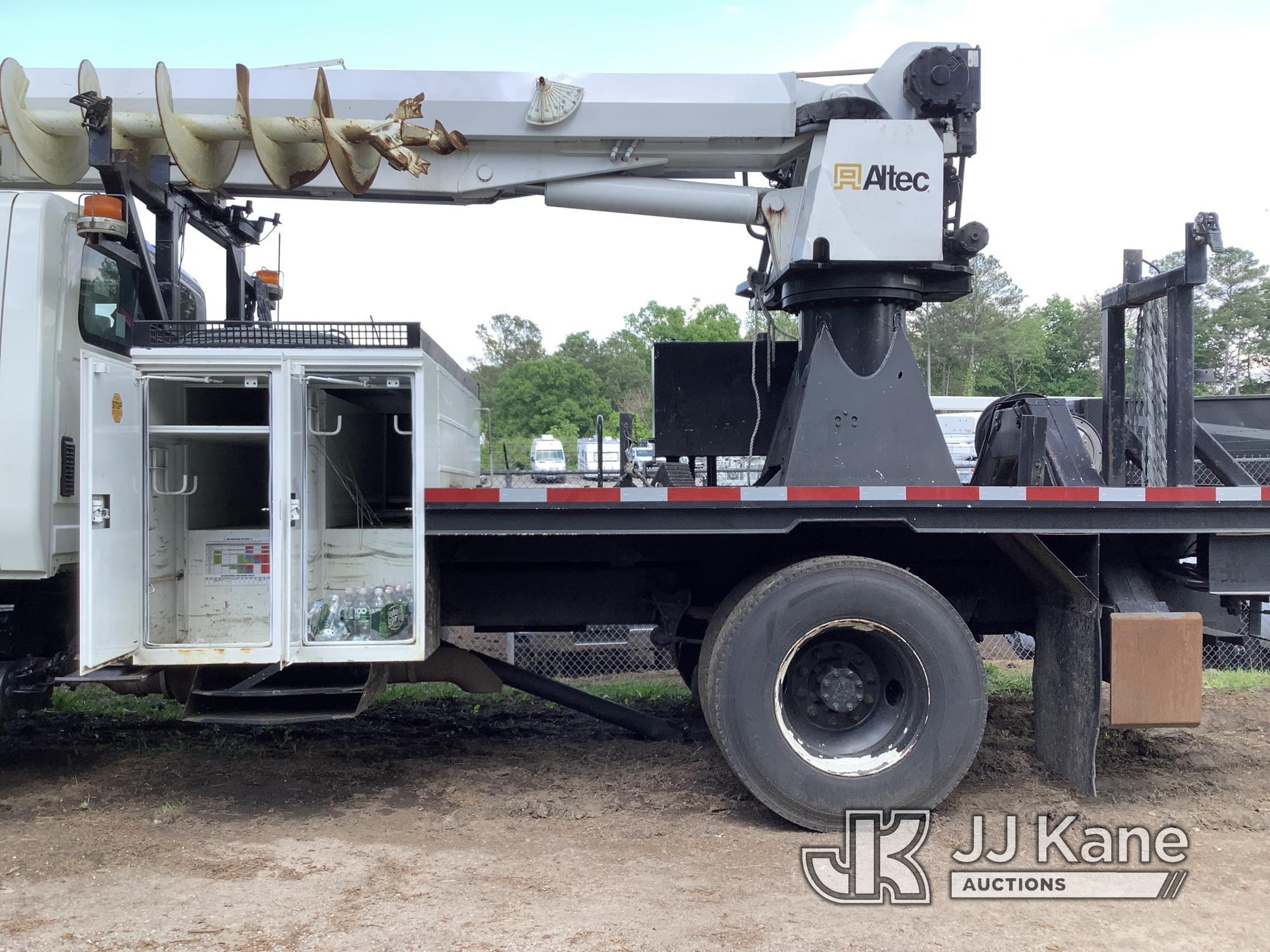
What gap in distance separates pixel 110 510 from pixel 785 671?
299 cm

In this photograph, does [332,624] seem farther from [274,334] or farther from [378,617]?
[274,334]

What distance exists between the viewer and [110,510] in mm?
3957

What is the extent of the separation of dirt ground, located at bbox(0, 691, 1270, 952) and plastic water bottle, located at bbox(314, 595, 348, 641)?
872mm

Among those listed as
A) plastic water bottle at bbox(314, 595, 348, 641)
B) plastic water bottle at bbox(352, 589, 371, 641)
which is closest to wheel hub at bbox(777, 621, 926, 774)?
plastic water bottle at bbox(352, 589, 371, 641)

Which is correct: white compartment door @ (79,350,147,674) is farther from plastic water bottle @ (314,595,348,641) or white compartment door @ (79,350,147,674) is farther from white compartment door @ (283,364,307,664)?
plastic water bottle @ (314,595,348,641)

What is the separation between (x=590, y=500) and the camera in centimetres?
418

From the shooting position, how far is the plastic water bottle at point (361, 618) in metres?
4.33

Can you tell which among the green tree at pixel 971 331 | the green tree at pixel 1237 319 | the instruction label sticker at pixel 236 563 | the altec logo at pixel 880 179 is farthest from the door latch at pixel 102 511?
the green tree at pixel 971 331

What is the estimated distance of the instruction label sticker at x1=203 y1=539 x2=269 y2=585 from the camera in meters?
4.55

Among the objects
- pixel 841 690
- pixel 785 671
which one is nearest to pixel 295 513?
pixel 785 671

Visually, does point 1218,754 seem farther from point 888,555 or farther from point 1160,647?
point 888,555

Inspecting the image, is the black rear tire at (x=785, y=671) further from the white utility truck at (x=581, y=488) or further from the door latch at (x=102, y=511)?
the door latch at (x=102, y=511)

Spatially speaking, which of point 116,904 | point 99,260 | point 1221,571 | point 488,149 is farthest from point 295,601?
point 1221,571

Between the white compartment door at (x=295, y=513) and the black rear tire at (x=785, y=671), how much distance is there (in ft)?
6.02
